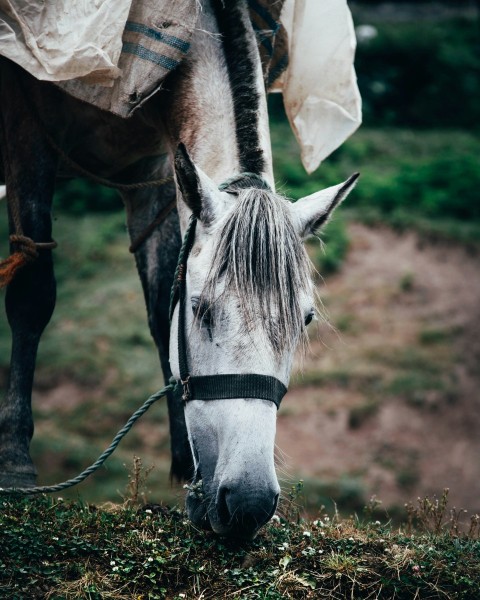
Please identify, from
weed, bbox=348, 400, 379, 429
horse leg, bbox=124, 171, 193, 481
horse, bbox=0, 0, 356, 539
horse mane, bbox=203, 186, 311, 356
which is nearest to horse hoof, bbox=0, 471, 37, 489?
horse, bbox=0, 0, 356, 539

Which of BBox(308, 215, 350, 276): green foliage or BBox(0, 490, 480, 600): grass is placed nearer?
BBox(0, 490, 480, 600): grass

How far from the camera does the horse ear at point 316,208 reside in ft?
10.5

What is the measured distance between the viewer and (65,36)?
351 centimetres

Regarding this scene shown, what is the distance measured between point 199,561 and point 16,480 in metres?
1.08

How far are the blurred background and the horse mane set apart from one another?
3.47 metres

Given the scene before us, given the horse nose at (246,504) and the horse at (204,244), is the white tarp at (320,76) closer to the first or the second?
the horse at (204,244)

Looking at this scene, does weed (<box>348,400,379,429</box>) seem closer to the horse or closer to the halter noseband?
the horse

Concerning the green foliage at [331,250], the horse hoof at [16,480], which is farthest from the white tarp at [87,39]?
the green foliage at [331,250]

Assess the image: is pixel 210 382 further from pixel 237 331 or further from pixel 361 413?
pixel 361 413

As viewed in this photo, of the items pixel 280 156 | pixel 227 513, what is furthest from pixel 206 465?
pixel 280 156

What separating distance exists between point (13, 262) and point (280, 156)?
31.1 feet

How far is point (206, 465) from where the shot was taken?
2.91 metres

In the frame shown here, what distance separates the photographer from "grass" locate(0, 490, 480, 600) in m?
2.72

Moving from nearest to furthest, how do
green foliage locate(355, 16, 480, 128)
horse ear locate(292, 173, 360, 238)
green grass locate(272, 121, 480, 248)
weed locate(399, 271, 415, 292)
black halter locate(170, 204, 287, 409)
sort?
black halter locate(170, 204, 287, 409) < horse ear locate(292, 173, 360, 238) < weed locate(399, 271, 415, 292) < green grass locate(272, 121, 480, 248) < green foliage locate(355, 16, 480, 128)
